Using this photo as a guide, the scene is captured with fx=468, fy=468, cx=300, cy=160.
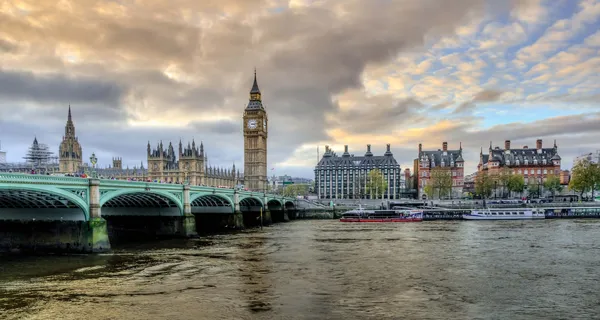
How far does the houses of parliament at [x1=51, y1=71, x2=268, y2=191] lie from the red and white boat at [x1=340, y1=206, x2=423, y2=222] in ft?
261

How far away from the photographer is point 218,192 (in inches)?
2502

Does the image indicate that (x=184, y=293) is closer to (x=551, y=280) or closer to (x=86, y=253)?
(x=86, y=253)

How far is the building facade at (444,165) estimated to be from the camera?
152 m


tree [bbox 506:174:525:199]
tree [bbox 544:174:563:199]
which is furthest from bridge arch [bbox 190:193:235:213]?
tree [bbox 544:174:563:199]

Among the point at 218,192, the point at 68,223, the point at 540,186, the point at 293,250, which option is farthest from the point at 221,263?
the point at 540,186

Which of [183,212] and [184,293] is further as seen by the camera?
[183,212]

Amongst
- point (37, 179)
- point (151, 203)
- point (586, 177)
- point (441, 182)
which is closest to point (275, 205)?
point (151, 203)

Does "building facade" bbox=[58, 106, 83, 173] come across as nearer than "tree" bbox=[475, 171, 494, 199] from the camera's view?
No

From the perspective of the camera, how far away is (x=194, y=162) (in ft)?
525

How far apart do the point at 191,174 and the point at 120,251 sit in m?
120

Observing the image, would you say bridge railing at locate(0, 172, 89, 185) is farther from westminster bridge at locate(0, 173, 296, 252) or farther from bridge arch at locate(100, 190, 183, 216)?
bridge arch at locate(100, 190, 183, 216)

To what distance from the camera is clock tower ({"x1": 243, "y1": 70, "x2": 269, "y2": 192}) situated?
6870 inches

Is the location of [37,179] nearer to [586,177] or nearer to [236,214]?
[236,214]

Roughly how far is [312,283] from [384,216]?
66756 millimetres
